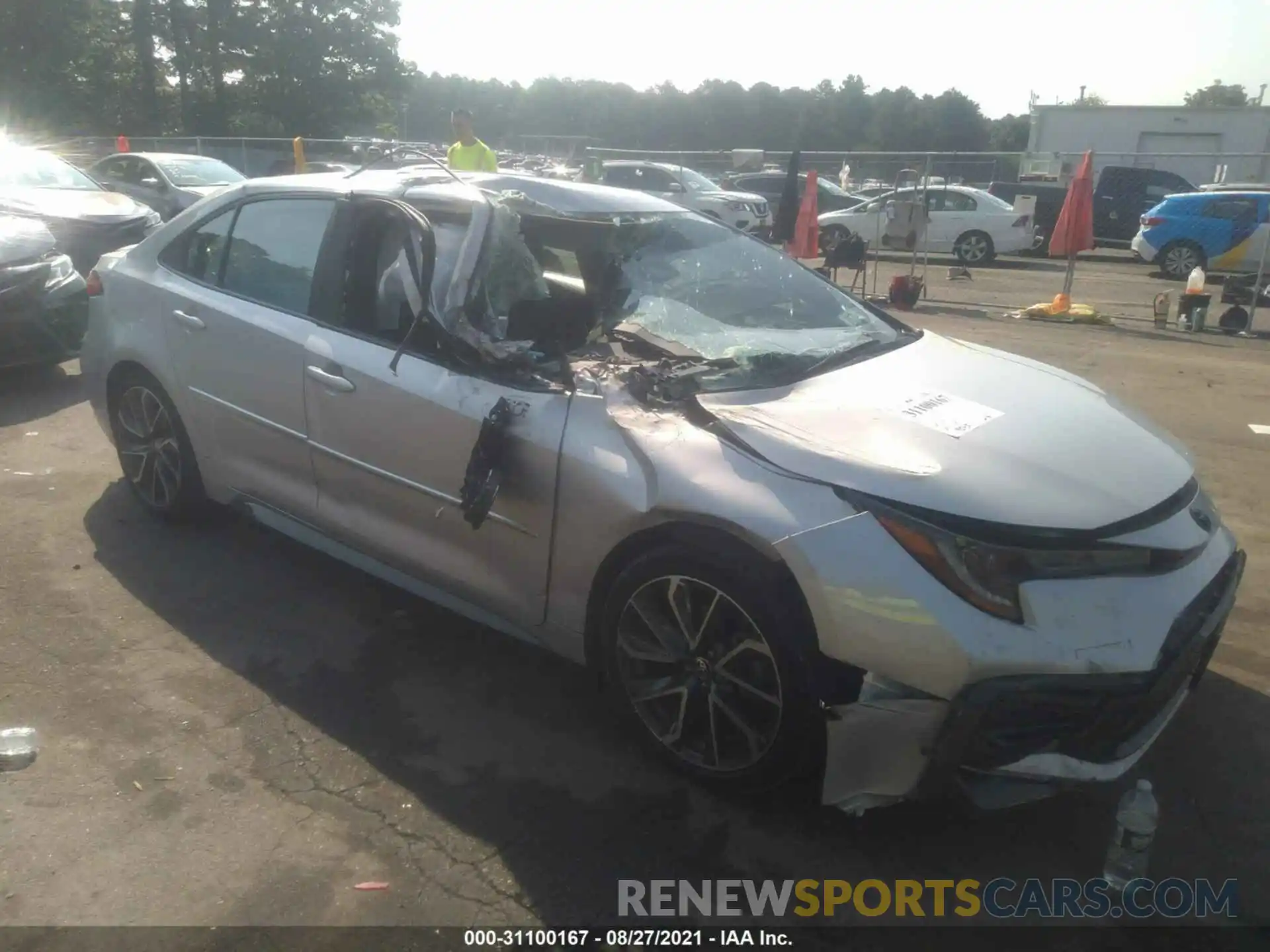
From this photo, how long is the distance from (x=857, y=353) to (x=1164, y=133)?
30554mm

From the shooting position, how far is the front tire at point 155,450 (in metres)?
4.42

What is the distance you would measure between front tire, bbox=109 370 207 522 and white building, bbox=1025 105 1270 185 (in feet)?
94.5

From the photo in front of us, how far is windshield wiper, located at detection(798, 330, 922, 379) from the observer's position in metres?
3.26

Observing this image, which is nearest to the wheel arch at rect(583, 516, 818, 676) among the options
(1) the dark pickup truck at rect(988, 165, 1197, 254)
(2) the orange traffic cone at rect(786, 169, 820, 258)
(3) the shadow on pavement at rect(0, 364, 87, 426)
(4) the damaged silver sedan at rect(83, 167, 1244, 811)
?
(4) the damaged silver sedan at rect(83, 167, 1244, 811)

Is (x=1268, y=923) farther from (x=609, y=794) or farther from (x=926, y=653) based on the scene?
(x=609, y=794)

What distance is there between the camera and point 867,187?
93.1 ft

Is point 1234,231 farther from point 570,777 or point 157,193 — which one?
point 570,777

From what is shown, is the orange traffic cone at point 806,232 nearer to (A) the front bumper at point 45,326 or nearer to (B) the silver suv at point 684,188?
(B) the silver suv at point 684,188

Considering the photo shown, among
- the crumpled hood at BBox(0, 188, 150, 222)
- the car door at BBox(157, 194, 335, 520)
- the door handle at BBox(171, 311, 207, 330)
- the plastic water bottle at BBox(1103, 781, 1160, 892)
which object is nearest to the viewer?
the plastic water bottle at BBox(1103, 781, 1160, 892)

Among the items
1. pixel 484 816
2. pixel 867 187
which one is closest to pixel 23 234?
pixel 484 816

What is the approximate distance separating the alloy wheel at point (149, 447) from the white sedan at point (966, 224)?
16.4 metres

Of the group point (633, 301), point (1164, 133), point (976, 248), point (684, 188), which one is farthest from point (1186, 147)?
point (633, 301)

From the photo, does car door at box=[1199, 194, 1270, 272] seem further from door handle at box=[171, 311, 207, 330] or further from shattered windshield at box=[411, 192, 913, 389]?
door handle at box=[171, 311, 207, 330]

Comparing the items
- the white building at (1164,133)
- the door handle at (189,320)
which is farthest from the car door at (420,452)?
the white building at (1164,133)
